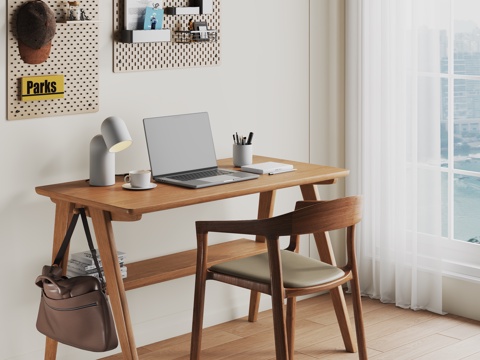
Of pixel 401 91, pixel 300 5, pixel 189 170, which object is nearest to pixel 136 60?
pixel 189 170

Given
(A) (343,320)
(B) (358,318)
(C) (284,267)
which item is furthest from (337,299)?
(C) (284,267)

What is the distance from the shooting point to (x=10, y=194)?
3387mm

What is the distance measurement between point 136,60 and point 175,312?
114 centimetres

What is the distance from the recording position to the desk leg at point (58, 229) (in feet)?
11.0

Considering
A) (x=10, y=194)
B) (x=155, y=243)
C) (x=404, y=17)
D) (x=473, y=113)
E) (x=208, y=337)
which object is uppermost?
(x=404, y=17)

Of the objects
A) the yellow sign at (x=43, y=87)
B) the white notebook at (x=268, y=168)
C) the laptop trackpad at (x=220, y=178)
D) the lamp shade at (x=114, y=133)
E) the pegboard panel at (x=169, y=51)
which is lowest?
the laptop trackpad at (x=220, y=178)

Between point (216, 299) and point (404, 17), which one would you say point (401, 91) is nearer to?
point (404, 17)

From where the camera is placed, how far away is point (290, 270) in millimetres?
3252

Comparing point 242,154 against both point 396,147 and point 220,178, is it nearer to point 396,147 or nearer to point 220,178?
point 220,178

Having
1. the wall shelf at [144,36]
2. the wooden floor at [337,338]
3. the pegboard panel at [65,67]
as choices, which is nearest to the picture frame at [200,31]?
the wall shelf at [144,36]

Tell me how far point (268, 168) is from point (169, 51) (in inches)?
26.2

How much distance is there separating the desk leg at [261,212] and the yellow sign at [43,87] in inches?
43.4

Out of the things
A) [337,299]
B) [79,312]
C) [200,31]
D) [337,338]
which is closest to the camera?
[79,312]

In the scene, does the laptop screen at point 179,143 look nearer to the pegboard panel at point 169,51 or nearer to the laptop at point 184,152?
the laptop at point 184,152
